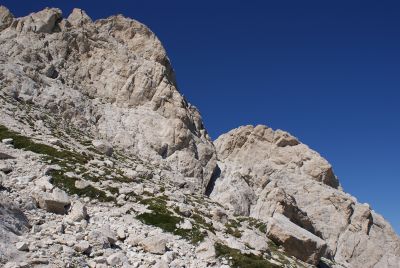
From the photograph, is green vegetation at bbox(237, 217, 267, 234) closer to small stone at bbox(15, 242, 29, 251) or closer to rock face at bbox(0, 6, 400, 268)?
rock face at bbox(0, 6, 400, 268)

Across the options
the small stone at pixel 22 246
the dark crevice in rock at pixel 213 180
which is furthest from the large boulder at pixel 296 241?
the small stone at pixel 22 246

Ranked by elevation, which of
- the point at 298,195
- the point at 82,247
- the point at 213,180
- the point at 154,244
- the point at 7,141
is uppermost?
the point at 298,195

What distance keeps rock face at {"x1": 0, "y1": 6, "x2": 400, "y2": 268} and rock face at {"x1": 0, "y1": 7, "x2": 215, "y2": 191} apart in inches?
12.6

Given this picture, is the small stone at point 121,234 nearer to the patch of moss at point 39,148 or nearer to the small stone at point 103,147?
the patch of moss at point 39,148

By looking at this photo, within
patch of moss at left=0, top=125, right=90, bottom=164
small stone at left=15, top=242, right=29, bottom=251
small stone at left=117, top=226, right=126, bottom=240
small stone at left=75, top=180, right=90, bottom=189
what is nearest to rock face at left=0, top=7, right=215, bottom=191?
patch of moss at left=0, top=125, right=90, bottom=164

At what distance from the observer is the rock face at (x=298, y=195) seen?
84062 mm

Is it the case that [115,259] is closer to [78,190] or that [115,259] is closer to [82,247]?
[82,247]

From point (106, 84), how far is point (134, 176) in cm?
5358

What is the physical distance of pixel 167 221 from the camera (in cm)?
3091

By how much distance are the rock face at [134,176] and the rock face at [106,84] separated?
319mm

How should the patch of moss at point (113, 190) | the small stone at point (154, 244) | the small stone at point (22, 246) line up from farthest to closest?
the patch of moss at point (113, 190) < the small stone at point (154, 244) < the small stone at point (22, 246)

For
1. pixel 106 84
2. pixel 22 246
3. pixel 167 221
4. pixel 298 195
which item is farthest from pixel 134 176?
pixel 298 195

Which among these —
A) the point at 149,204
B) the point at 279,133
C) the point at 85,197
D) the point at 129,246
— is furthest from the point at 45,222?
the point at 279,133

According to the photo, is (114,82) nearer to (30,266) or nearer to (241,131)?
(241,131)
